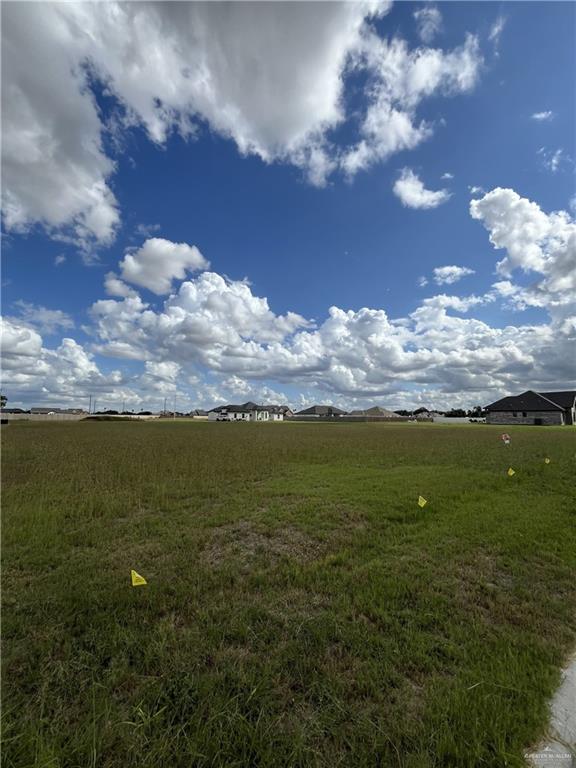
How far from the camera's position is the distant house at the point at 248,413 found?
130 meters

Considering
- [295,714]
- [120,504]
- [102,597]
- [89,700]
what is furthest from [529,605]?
[120,504]

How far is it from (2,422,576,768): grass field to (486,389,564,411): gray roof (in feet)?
258

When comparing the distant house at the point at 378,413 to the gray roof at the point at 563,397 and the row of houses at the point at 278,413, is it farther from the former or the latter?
the gray roof at the point at 563,397

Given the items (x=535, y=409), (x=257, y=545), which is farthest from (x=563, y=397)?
(x=257, y=545)

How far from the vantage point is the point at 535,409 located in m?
73.6

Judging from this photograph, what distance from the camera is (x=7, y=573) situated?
16.6 ft

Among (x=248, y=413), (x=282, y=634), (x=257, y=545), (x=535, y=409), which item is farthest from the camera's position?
(x=248, y=413)

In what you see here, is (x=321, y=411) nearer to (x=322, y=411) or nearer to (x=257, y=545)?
(x=322, y=411)

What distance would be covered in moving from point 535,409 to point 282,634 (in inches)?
3379

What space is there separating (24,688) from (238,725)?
183 cm

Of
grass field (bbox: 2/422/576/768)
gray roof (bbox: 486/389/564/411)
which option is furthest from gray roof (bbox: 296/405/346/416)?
grass field (bbox: 2/422/576/768)

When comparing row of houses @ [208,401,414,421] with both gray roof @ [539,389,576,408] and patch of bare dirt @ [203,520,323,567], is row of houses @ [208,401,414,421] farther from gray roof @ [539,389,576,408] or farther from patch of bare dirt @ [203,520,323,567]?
patch of bare dirt @ [203,520,323,567]

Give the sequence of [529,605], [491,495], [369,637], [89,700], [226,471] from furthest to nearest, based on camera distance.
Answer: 1. [226,471]
2. [491,495]
3. [529,605]
4. [369,637]
5. [89,700]

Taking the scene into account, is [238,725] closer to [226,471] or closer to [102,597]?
[102,597]
